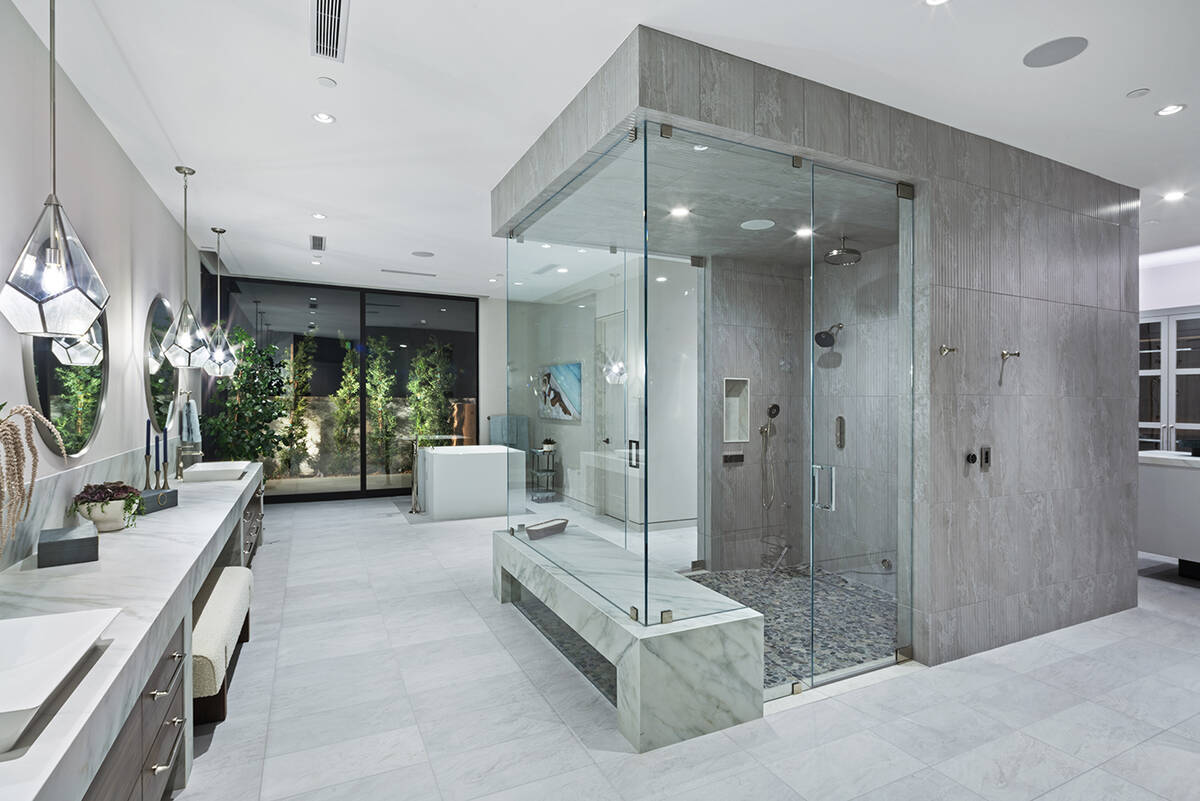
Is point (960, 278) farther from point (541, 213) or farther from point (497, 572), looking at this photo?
point (497, 572)

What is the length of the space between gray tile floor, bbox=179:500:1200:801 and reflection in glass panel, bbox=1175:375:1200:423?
359cm

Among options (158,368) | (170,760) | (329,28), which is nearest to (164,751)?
(170,760)

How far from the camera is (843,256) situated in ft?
10.1

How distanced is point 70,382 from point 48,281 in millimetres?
1092

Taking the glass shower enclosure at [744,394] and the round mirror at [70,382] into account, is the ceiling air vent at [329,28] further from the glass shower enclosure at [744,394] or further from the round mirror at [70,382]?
the round mirror at [70,382]

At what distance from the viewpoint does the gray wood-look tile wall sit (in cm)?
286

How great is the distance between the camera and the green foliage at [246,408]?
19.5ft

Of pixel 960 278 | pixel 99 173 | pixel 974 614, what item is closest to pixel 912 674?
pixel 974 614

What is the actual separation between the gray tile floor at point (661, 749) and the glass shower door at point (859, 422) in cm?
28

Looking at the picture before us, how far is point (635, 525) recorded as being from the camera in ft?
9.07

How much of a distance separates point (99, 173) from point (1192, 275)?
353 inches

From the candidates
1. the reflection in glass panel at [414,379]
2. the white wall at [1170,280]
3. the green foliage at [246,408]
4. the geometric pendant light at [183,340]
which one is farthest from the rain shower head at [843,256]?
the reflection in glass panel at [414,379]

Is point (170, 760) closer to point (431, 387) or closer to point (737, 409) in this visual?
point (737, 409)

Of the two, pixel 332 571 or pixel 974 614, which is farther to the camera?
pixel 332 571
